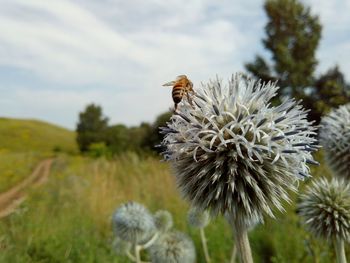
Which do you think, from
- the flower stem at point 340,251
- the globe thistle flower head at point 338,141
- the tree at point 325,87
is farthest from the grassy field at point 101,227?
the tree at point 325,87

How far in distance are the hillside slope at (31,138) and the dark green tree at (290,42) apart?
34.3 metres

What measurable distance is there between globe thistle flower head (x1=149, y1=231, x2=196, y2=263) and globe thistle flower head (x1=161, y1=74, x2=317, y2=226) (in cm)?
210

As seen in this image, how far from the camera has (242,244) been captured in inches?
70.3

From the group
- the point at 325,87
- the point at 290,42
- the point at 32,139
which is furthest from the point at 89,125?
the point at 325,87

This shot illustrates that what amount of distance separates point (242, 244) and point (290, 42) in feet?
93.8

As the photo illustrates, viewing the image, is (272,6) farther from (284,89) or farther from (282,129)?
(282,129)

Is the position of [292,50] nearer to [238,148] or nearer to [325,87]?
[325,87]

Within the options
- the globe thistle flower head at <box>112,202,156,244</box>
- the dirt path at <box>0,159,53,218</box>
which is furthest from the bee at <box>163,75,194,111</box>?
the dirt path at <box>0,159,53,218</box>

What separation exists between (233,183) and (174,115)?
0.46m

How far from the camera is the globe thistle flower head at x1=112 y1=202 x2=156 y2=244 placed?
13.4 feet

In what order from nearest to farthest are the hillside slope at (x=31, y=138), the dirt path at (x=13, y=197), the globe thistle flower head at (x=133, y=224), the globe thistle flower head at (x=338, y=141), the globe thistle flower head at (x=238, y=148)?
the globe thistle flower head at (x=238, y=148) → the globe thistle flower head at (x=338, y=141) → the globe thistle flower head at (x=133, y=224) → the dirt path at (x=13, y=197) → the hillside slope at (x=31, y=138)

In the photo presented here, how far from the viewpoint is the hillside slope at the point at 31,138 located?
5556 centimetres

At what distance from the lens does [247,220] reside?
202cm

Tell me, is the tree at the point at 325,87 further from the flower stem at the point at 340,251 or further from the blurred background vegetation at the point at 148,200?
the flower stem at the point at 340,251
